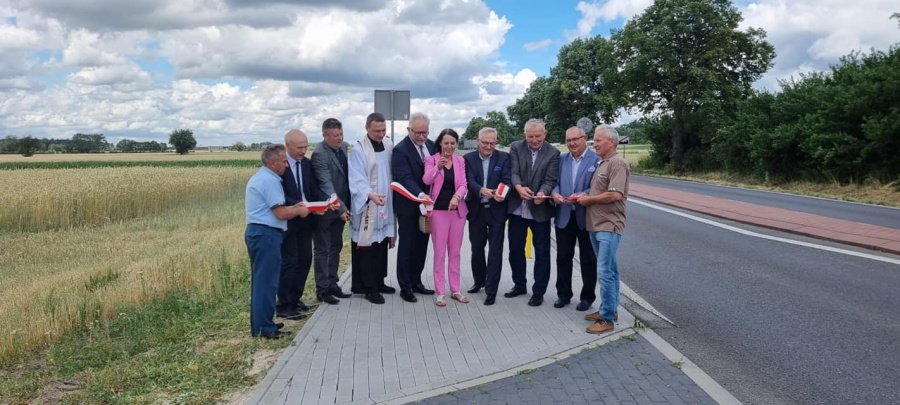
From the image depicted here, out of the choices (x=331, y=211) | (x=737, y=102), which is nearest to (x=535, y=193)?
(x=331, y=211)

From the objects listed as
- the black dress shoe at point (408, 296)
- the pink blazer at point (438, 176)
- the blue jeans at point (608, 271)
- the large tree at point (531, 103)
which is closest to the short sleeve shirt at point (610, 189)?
the blue jeans at point (608, 271)

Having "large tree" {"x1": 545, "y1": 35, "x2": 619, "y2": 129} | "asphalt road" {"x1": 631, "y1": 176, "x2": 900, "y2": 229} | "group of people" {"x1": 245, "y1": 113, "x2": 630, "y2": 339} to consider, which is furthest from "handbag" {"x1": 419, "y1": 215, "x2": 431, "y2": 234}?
"large tree" {"x1": 545, "y1": 35, "x2": 619, "y2": 129}

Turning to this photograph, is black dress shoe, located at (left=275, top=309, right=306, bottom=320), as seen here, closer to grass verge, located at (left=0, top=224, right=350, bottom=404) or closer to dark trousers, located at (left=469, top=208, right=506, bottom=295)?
grass verge, located at (left=0, top=224, right=350, bottom=404)

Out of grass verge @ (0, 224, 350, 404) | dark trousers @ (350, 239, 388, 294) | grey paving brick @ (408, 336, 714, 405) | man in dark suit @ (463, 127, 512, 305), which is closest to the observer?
grey paving brick @ (408, 336, 714, 405)

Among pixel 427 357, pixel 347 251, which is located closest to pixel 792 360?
pixel 427 357

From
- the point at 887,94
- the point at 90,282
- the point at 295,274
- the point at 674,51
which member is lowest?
the point at 90,282

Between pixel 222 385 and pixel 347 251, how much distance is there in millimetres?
6141

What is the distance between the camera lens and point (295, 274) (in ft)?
21.5

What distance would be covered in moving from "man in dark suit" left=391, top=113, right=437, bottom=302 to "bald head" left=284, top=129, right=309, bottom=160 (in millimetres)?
996

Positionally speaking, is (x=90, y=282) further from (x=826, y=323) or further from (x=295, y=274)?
(x=826, y=323)

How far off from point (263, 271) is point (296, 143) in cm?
133

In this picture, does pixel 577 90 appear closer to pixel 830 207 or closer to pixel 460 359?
pixel 830 207

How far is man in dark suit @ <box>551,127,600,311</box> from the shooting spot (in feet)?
20.8

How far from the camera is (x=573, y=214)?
6.52 m
